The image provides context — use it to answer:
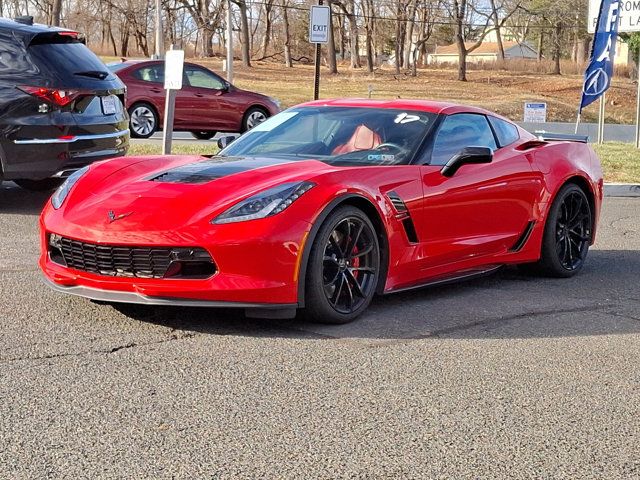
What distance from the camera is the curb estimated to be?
47.7 ft

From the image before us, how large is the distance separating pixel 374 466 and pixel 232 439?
1.88 feet

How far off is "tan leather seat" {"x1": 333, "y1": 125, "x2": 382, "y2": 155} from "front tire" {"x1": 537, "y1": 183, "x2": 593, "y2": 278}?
5.63 feet

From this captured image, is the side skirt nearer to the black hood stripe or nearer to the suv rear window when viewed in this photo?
the black hood stripe

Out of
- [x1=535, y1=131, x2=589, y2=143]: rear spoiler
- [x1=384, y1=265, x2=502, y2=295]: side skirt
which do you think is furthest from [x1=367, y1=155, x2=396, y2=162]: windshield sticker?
[x1=535, y1=131, x2=589, y2=143]: rear spoiler

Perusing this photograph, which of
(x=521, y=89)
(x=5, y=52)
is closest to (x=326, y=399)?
(x=5, y=52)

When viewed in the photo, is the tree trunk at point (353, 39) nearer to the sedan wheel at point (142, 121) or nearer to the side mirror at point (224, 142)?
the sedan wheel at point (142, 121)

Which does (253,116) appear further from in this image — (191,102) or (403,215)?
(403,215)

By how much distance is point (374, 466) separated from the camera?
374 centimetres

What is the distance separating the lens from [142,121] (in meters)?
20.7

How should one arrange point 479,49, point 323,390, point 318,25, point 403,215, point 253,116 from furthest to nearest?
point 479,49 < point 253,116 < point 318,25 < point 403,215 < point 323,390

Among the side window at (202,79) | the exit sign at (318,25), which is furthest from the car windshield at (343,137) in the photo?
the side window at (202,79)

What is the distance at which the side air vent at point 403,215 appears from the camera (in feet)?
20.8

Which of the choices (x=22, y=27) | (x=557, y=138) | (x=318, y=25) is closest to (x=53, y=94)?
(x=22, y=27)

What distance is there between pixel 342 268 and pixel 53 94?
5.13 meters
